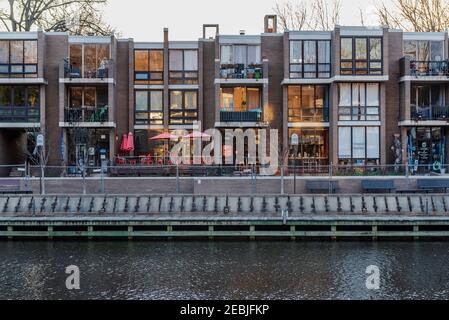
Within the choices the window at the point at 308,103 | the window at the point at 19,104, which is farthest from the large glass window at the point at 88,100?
the window at the point at 308,103

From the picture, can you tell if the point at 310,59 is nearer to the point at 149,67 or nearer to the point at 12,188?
the point at 149,67

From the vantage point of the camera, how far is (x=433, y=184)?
31.3 m

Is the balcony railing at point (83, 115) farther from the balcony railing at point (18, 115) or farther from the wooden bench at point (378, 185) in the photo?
the wooden bench at point (378, 185)

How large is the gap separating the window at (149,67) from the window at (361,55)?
12867 millimetres

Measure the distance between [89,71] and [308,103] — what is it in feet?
50.7

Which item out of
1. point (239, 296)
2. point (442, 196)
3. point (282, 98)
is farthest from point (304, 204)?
point (282, 98)

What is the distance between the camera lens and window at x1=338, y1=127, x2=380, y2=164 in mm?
39906

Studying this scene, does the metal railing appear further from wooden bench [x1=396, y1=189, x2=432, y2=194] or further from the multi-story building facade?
the multi-story building facade

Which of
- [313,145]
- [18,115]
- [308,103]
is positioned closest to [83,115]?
A: [18,115]

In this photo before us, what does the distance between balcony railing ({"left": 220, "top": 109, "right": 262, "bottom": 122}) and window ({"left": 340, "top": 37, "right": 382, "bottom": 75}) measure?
21.6 ft

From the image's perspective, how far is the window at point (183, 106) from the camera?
42.4m

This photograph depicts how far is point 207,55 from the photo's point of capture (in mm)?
42531

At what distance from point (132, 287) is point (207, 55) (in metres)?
27.0

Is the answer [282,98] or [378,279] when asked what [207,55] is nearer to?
[282,98]
